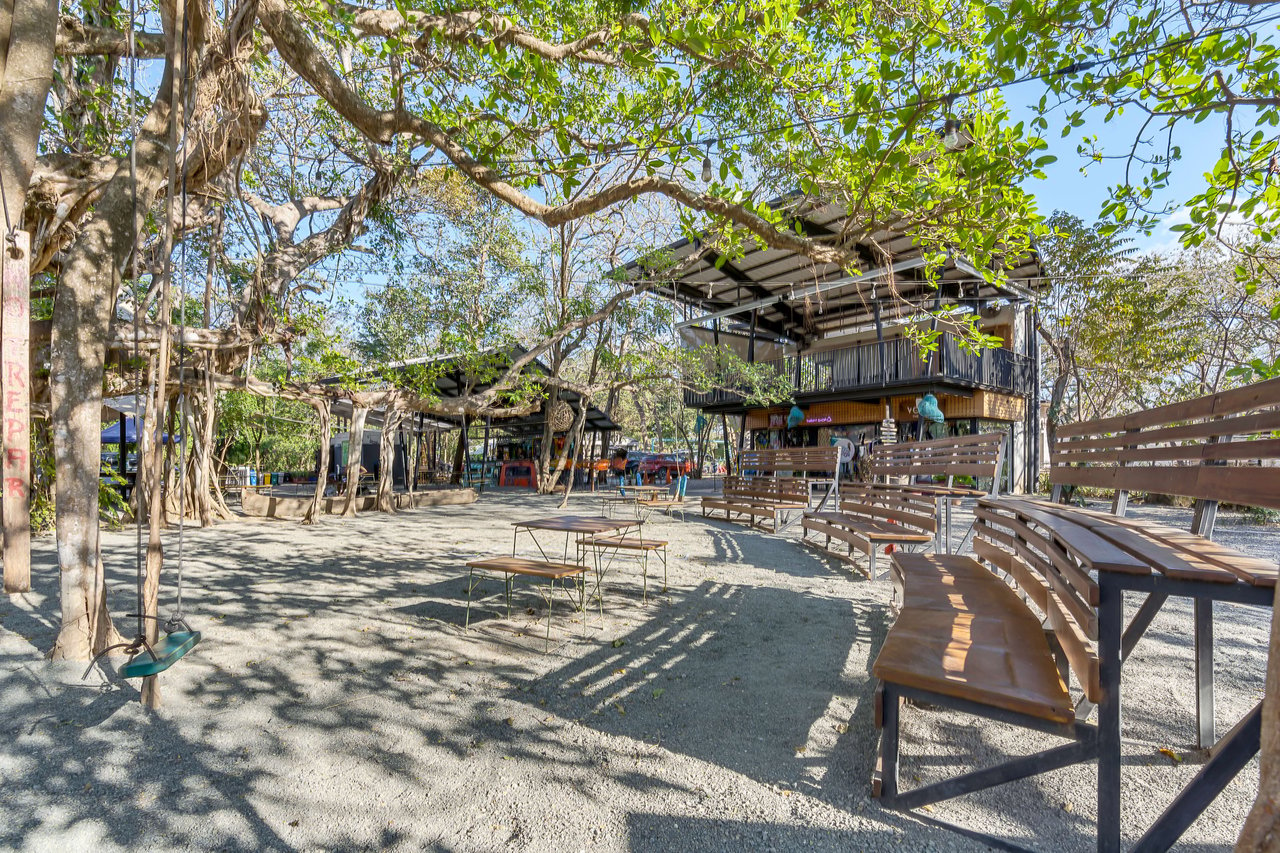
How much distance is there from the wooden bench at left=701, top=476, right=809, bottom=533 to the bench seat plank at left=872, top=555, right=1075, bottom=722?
235 inches

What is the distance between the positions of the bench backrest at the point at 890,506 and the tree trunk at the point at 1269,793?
3.63m

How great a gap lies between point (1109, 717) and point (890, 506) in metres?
4.30

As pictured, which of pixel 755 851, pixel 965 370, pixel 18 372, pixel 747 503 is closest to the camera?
pixel 755 851

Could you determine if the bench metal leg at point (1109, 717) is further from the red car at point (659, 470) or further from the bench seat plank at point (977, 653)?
the red car at point (659, 470)

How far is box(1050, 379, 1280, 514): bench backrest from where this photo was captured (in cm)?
188

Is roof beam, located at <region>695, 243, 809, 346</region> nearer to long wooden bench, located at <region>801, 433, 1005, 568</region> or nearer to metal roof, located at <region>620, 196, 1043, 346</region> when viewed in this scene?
metal roof, located at <region>620, 196, 1043, 346</region>

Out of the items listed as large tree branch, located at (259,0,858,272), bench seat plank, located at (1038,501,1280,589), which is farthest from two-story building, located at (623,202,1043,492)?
bench seat plank, located at (1038,501,1280,589)

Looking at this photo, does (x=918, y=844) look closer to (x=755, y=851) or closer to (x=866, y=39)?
(x=755, y=851)

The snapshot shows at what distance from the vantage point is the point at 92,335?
11.8ft

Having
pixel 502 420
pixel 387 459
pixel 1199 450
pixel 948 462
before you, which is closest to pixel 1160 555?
pixel 1199 450

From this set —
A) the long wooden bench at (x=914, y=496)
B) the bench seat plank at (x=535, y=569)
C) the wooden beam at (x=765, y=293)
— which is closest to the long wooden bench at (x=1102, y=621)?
the long wooden bench at (x=914, y=496)

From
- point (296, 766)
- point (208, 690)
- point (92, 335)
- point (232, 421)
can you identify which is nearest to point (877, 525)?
point (296, 766)

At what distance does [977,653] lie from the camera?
89.4 inches

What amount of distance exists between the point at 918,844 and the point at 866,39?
6.17 metres
